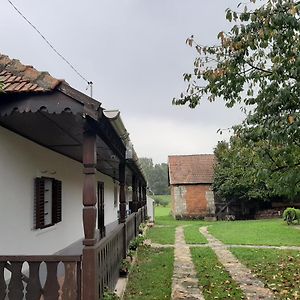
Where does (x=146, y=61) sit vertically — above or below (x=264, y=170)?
above

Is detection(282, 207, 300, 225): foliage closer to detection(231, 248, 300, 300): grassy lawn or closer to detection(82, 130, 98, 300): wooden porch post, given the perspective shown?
detection(231, 248, 300, 300): grassy lawn

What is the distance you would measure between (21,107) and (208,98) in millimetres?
3564

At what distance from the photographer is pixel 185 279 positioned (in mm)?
8023

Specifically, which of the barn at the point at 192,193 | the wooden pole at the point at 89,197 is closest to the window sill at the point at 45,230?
the wooden pole at the point at 89,197

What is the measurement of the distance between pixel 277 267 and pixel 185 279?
112 inches

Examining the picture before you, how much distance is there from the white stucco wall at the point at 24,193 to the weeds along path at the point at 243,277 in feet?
13.1

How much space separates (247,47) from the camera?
18.4 feet

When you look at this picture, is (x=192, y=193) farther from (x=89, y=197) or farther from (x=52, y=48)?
(x=89, y=197)

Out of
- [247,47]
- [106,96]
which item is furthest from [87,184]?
[106,96]

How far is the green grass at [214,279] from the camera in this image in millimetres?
6832

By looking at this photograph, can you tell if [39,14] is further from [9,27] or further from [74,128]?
[74,128]

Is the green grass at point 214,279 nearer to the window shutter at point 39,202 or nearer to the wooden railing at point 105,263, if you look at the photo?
the wooden railing at point 105,263

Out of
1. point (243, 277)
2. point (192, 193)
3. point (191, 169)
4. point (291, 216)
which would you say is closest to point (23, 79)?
point (243, 277)

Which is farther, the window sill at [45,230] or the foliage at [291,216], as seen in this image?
the foliage at [291,216]
